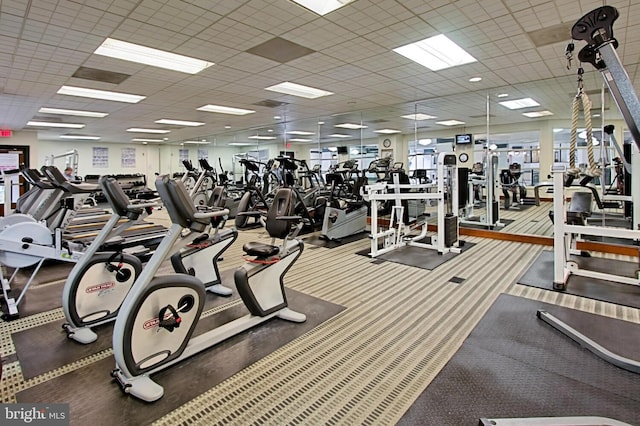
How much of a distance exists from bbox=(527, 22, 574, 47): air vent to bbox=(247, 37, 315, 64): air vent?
2.93m

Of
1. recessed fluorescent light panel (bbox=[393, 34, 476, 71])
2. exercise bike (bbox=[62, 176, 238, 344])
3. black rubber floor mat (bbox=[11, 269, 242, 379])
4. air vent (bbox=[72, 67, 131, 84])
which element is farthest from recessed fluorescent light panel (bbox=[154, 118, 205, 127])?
black rubber floor mat (bbox=[11, 269, 242, 379])

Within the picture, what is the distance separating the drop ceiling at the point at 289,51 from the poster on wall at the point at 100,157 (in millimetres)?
6995

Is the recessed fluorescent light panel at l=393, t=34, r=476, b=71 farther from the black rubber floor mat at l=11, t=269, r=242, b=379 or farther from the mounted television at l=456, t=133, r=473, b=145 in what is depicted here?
the mounted television at l=456, t=133, r=473, b=145

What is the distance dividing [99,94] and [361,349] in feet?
24.6

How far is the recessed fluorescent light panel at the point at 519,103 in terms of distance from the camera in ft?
27.1

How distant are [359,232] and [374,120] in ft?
16.1

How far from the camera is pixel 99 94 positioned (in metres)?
7.01

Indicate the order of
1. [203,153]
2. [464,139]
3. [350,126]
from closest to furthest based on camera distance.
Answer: [350,126] → [464,139] → [203,153]

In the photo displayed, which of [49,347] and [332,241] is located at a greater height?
[332,241]

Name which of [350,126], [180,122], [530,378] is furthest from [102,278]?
[350,126]

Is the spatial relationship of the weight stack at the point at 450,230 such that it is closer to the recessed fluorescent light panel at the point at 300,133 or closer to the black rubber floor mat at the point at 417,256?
the black rubber floor mat at the point at 417,256

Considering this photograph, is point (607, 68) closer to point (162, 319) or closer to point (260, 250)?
point (260, 250)

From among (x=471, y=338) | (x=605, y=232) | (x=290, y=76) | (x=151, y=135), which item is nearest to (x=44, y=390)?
(x=471, y=338)
